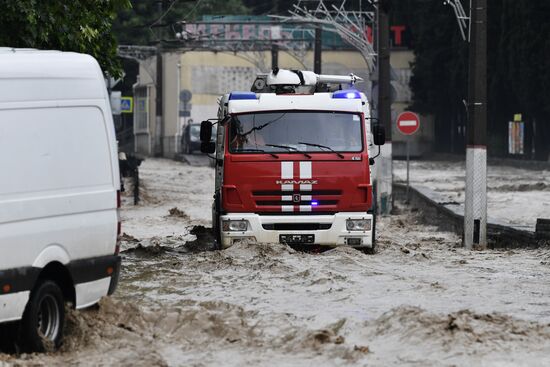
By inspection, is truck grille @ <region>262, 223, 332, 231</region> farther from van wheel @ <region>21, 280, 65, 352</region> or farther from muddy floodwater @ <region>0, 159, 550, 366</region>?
van wheel @ <region>21, 280, 65, 352</region>

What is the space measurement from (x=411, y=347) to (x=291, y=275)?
598cm

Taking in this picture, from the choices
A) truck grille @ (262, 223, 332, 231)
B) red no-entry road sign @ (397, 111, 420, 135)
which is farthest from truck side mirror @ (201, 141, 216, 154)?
red no-entry road sign @ (397, 111, 420, 135)

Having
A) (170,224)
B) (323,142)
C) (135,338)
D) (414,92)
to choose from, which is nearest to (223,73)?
(414,92)

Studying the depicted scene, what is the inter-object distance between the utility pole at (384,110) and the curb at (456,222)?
966 millimetres

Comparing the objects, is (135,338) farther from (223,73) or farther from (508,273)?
(223,73)

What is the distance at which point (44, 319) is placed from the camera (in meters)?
10.6

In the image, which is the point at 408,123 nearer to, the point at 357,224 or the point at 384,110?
the point at 384,110

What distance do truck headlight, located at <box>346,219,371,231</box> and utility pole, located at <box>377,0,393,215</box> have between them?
533 inches

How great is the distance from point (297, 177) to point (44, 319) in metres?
9.03

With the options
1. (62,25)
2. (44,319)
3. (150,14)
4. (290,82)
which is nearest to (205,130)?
(290,82)

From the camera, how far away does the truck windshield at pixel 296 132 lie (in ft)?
64.5

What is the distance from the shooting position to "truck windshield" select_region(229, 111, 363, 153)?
774 inches

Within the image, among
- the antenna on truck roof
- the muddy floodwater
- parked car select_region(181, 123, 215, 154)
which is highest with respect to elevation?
the antenna on truck roof

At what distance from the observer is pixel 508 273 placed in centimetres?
1780
